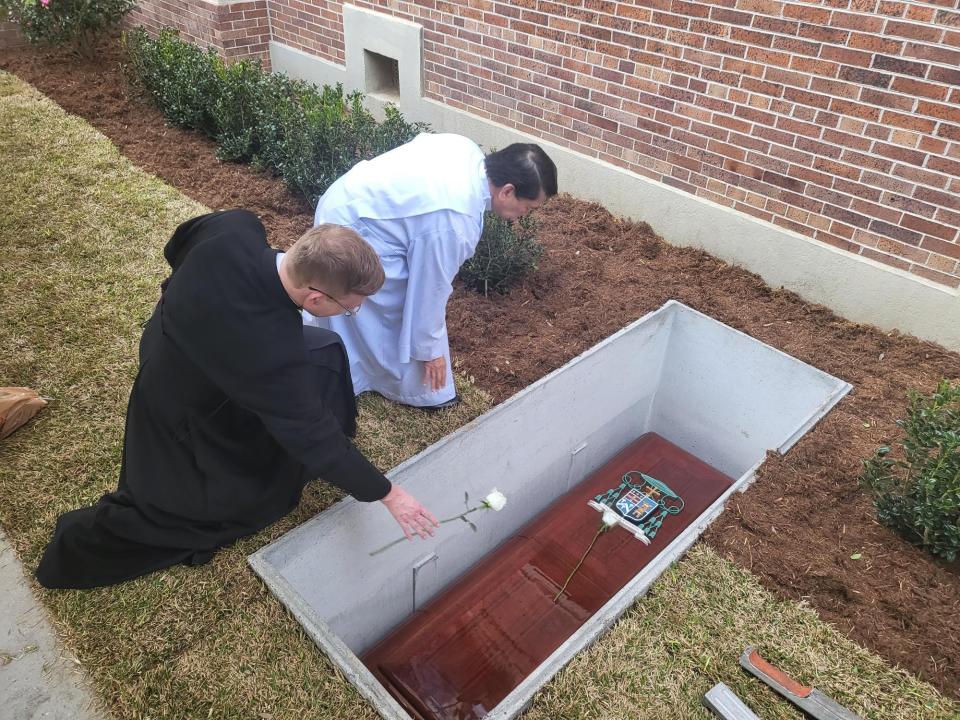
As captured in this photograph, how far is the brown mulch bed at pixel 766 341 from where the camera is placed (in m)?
2.82

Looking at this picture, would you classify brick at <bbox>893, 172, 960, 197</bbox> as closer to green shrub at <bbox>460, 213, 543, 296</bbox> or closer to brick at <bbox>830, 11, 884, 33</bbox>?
brick at <bbox>830, 11, 884, 33</bbox>

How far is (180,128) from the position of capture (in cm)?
671

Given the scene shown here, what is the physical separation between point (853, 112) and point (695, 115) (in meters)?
1.02

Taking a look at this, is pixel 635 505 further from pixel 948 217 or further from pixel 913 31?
pixel 913 31

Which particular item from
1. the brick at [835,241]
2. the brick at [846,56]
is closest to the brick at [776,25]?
the brick at [846,56]

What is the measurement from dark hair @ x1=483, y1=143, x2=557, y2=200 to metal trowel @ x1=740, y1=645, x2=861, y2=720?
2.02 m

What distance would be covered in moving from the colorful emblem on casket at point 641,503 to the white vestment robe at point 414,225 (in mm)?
1469

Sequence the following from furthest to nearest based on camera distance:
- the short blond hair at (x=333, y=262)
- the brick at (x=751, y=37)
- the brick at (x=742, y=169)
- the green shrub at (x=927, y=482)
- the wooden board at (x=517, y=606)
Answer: the brick at (x=742, y=169), the brick at (x=751, y=37), the wooden board at (x=517, y=606), the green shrub at (x=927, y=482), the short blond hair at (x=333, y=262)

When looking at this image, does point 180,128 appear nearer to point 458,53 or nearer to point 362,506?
point 458,53

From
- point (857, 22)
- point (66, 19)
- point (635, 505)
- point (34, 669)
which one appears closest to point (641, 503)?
point (635, 505)

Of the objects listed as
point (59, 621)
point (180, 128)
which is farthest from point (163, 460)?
point (180, 128)

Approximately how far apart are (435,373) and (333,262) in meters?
1.46

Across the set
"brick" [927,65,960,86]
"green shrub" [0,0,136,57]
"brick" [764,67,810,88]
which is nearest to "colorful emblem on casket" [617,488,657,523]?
"brick" [764,67,810,88]

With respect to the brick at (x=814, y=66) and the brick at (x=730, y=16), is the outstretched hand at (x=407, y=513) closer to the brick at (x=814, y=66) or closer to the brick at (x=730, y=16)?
the brick at (x=814, y=66)
